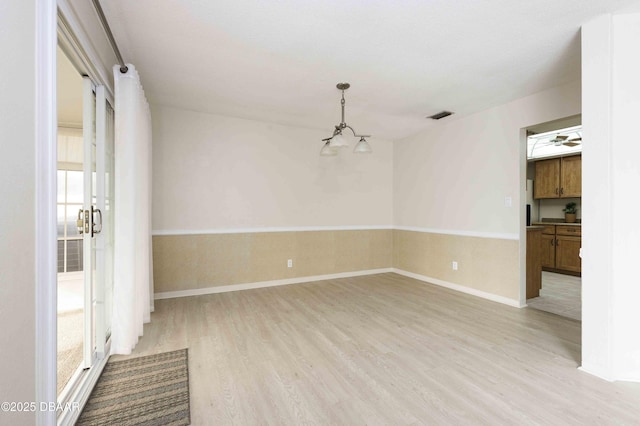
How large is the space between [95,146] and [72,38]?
85 cm

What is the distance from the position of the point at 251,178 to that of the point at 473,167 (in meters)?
3.30

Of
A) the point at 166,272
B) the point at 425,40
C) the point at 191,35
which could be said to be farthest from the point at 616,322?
the point at 166,272

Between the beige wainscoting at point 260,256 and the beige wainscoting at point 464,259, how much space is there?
49cm

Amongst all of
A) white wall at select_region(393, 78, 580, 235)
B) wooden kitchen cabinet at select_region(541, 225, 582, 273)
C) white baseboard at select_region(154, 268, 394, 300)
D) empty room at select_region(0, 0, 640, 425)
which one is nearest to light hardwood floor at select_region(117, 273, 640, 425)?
empty room at select_region(0, 0, 640, 425)

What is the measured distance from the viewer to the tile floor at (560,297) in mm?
3513

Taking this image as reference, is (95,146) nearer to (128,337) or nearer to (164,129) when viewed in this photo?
(128,337)

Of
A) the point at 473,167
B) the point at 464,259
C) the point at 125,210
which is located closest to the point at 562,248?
the point at 464,259

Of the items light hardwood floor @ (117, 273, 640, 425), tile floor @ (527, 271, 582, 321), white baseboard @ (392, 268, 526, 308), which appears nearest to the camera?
light hardwood floor @ (117, 273, 640, 425)

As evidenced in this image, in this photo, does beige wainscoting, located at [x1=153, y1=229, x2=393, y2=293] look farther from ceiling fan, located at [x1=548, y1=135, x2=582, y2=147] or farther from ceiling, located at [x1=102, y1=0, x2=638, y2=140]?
ceiling fan, located at [x1=548, y1=135, x2=582, y2=147]

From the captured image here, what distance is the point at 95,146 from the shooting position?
90.4 inches

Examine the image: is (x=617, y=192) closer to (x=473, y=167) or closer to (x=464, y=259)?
(x=473, y=167)

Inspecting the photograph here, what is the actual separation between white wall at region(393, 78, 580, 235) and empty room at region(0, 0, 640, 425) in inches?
1.2

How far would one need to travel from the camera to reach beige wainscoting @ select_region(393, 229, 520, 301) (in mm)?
3773

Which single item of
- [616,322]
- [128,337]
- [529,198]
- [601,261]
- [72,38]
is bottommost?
[128,337]
